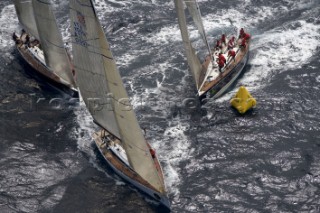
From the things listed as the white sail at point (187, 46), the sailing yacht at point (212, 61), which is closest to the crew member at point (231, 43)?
the sailing yacht at point (212, 61)

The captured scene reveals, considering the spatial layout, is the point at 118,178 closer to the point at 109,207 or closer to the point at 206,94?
the point at 109,207

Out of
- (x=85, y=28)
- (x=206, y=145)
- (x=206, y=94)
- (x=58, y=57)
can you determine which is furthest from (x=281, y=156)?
(x=58, y=57)

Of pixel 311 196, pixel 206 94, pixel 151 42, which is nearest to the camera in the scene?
pixel 311 196

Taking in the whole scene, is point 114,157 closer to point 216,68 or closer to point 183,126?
point 183,126

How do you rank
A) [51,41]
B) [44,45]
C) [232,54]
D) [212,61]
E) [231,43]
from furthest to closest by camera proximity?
[231,43] < [212,61] < [232,54] < [44,45] < [51,41]

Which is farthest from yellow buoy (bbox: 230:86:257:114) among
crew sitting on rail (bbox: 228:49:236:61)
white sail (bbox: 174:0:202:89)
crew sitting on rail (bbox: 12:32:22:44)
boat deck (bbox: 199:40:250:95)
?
crew sitting on rail (bbox: 12:32:22:44)

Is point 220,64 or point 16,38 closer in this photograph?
point 220,64

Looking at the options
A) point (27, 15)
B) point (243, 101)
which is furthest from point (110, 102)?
point (27, 15)
